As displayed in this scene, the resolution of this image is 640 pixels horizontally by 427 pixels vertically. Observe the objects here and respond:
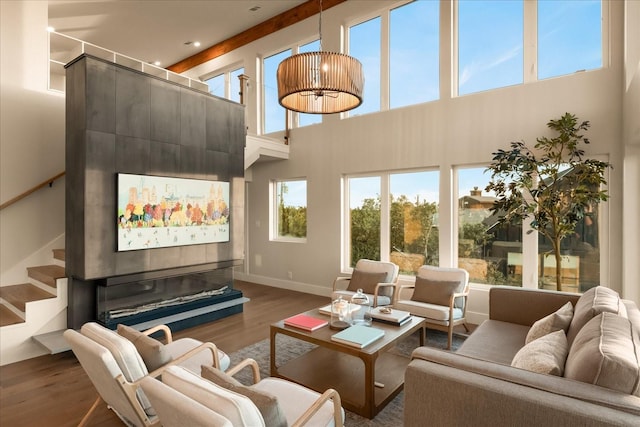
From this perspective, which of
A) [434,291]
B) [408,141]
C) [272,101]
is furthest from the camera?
[272,101]

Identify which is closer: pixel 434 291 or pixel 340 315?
pixel 340 315

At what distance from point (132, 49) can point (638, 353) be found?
33.8ft

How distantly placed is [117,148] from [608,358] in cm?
462

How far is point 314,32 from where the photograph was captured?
6816 mm

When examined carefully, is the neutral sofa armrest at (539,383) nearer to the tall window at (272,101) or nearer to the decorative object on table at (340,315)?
the decorative object on table at (340,315)

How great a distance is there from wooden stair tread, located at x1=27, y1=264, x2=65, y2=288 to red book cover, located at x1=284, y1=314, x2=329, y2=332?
2.84m

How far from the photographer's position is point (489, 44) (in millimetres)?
5066

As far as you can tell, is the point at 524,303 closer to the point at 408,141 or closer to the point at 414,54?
the point at 408,141

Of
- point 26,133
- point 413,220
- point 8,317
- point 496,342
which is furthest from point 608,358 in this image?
point 26,133

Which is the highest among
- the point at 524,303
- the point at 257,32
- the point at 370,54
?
the point at 257,32

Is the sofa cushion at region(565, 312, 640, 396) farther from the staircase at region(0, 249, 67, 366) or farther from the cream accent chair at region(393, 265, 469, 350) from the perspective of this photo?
the staircase at region(0, 249, 67, 366)

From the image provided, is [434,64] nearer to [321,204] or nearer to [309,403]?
[321,204]

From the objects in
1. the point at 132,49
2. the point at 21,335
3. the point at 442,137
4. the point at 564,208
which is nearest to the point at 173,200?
the point at 21,335

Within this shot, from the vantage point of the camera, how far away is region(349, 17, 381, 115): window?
20.2 ft
